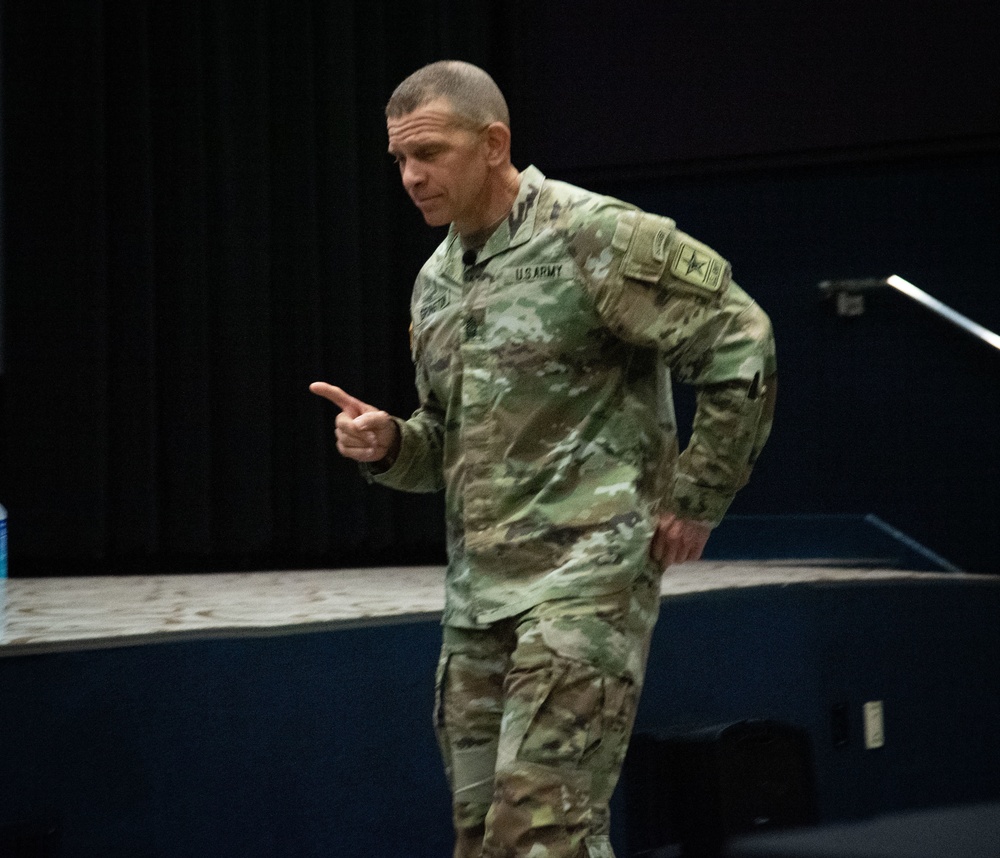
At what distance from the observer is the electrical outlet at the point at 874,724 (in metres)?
3.14

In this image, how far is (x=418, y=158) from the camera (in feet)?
5.17

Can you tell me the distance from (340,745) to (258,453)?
69.9 inches

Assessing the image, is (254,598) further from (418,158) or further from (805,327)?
(805,327)

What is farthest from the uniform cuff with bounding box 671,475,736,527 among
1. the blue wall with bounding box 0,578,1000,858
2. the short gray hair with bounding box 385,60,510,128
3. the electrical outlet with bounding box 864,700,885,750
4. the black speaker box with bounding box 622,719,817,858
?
the electrical outlet with bounding box 864,700,885,750

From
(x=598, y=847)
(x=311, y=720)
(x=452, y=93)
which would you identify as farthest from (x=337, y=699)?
(x=452, y=93)

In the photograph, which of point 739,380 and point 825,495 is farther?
point 825,495

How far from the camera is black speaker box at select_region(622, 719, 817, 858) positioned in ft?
8.39

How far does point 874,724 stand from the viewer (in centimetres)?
316

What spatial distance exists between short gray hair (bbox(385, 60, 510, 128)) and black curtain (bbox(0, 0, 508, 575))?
2.38 m

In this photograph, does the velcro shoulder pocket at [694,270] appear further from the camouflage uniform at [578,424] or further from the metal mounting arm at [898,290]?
the metal mounting arm at [898,290]

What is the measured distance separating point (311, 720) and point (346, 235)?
6.74ft

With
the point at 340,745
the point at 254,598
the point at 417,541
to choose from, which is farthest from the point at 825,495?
the point at 340,745

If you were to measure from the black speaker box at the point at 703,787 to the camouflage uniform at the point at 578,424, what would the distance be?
1.08 meters

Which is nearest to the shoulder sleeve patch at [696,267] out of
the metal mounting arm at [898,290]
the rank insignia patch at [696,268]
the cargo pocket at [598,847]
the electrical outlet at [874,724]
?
the rank insignia patch at [696,268]
